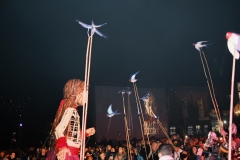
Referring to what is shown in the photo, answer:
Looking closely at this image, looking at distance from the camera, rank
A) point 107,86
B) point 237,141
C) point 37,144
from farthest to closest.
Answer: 1. point 107,86
2. point 37,144
3. point 237,141

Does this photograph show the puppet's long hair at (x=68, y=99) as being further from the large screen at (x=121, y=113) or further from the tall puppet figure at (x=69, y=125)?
the large screen at (x=121, y=113)

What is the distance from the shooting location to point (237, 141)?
10.6m

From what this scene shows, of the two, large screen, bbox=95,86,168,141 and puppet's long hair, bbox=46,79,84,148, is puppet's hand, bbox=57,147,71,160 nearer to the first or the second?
puppet's long hair, bbox=46,79,84,148

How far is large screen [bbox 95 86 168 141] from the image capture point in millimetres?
21891

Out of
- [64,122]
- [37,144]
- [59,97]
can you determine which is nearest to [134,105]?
[59,97]

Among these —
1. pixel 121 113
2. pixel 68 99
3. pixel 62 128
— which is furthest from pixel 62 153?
pixel 121 113

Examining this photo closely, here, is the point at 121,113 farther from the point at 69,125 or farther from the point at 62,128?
the point at 62,128

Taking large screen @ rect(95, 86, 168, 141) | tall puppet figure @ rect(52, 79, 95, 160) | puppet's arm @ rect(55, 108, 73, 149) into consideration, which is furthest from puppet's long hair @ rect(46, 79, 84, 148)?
large screen @ rect(95, 86, 168, 141)

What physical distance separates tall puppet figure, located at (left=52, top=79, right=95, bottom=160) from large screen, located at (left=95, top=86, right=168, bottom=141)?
641 inches

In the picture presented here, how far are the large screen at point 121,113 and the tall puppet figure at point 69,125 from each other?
16.3 metres

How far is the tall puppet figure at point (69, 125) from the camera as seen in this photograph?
10.8 feet

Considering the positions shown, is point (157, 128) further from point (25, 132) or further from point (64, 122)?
point (64, 122)

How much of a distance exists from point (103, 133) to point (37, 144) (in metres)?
5.33

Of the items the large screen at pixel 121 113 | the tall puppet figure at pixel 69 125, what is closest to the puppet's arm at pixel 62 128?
the tall puppet figure at pixel 69 125
